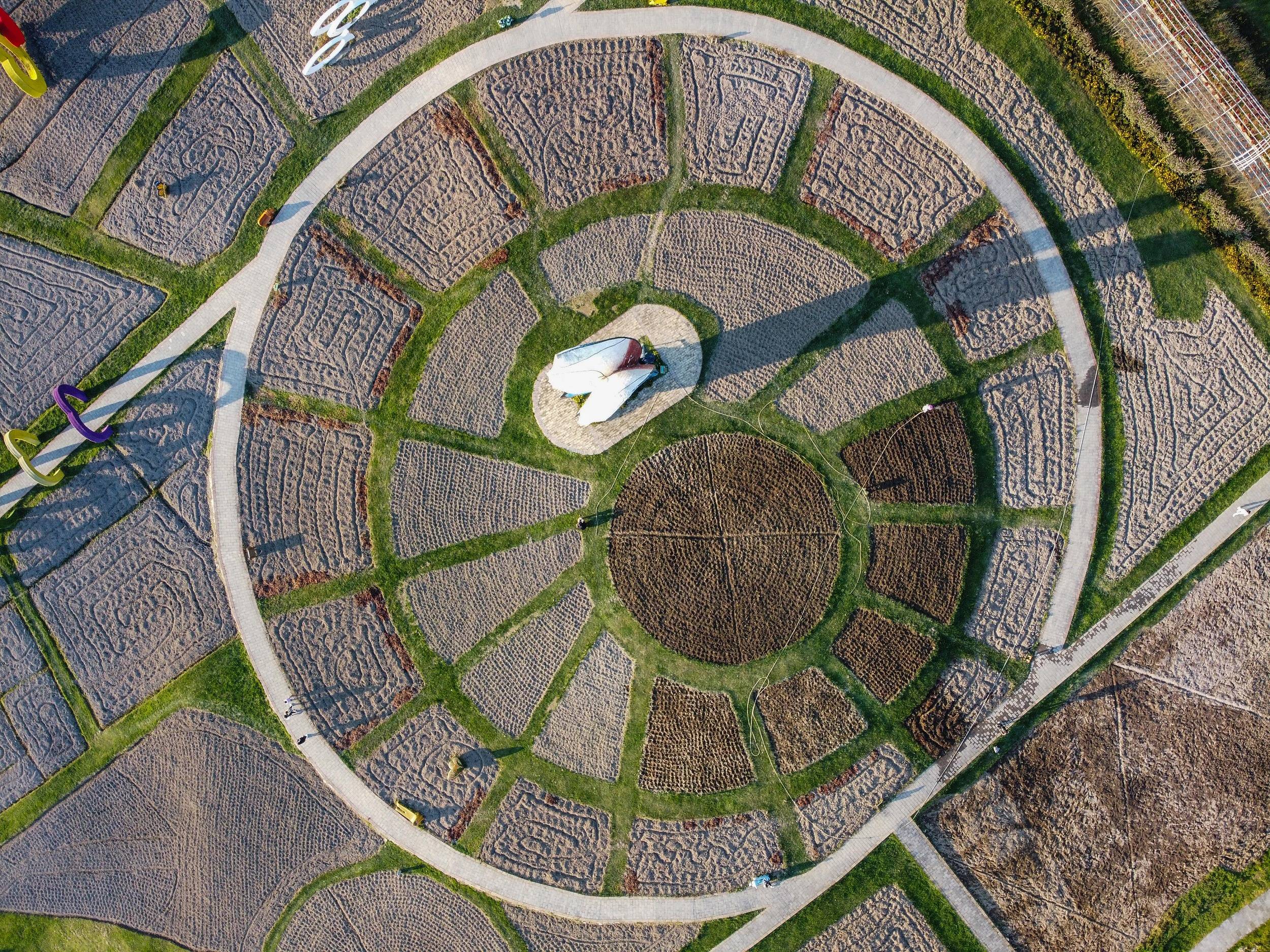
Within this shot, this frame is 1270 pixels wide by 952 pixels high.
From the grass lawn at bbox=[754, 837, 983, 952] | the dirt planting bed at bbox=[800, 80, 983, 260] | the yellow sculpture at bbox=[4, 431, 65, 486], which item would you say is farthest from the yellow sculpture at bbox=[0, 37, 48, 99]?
the grass lawn at bbox=[754, 837, 983, 952]

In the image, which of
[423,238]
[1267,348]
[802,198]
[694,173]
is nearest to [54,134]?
[423,238]

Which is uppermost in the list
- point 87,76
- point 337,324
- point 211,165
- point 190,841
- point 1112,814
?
point 87,76

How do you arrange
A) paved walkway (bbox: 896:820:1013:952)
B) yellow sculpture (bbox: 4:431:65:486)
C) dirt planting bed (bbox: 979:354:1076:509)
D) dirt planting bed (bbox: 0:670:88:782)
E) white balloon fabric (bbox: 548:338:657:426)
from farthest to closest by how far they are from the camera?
dirt planting bed (bbox: 0:670:88:782)
paved walkway (bbox: 896:820:1013:952)
dirt planting bed (bbox: 979:354:1076:509)
yellow sculpture (bbox: 4:431:65:486)
white balloon fabric (bbox: 548:338:657:426)

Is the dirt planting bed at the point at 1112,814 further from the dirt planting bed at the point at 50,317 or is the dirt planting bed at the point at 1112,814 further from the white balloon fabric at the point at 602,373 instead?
the dirt planting bed at the point at 50,317

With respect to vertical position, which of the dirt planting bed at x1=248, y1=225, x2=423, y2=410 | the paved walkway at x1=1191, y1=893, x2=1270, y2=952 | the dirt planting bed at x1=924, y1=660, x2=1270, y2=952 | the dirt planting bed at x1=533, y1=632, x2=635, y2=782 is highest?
the dirt planting bed at x1=248, y1=225, x2=423, y2=410

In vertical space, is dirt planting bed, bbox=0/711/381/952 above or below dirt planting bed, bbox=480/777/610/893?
above

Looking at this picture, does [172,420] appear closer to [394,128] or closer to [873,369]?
[394,128]

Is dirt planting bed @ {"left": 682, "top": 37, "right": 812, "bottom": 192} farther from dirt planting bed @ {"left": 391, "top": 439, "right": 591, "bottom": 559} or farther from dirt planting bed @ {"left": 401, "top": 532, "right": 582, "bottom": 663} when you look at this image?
dirt planting bed @ {"left": 401, "top": 532, "right": 582, "bottom": 663}

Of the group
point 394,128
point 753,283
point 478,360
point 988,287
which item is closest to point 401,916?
point 478,360
